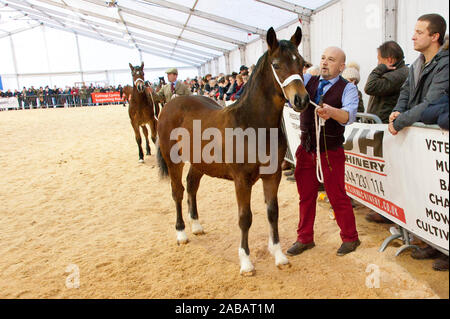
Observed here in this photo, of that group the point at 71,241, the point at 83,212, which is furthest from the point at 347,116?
the point at 83,212

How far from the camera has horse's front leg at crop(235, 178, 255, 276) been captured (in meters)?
2.92

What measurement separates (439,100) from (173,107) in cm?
276

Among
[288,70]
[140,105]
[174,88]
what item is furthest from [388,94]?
[140,105]

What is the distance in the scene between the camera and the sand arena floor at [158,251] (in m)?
2.73

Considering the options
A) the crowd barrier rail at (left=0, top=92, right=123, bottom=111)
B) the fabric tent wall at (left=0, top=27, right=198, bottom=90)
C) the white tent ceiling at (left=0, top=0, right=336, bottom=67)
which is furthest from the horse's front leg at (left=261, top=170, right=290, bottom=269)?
the fabric tent wall at (left=0, top=27, right=198, bottom=90)

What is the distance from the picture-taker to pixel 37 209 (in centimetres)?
508

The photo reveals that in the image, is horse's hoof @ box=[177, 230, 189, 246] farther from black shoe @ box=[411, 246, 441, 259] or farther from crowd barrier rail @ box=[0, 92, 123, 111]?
crowd barrier rail @ box=[0, 92, 123, 111]

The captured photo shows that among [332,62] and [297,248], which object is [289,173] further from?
[332,62]

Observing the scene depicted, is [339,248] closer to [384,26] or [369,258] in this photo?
[369,258]

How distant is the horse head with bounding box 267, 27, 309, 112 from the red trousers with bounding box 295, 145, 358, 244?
0.84 meters

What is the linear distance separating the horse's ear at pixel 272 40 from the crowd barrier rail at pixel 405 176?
1.32 meters

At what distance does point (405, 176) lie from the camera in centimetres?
276

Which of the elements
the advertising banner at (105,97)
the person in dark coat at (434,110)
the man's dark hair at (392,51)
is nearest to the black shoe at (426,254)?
the person in dark coat at (434,110)

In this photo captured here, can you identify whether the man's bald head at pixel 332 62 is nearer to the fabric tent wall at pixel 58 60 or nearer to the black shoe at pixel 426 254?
the black shoe at pixel 426 254
